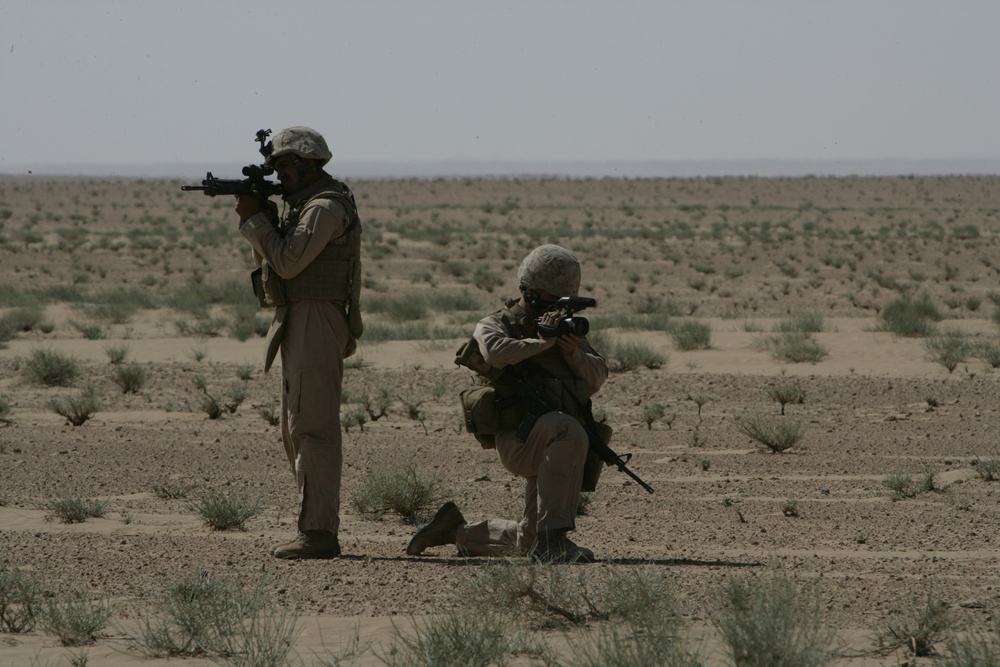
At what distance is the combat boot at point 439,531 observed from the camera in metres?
6.77

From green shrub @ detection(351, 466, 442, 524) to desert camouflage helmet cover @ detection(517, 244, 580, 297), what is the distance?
2315mm

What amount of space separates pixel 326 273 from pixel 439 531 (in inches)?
57.7

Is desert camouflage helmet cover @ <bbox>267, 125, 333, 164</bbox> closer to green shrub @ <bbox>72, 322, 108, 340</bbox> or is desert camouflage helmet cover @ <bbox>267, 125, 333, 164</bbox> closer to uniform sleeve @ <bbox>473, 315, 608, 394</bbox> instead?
uniform sleeve @ <bbox>473, 315, 608, 394</bbox>

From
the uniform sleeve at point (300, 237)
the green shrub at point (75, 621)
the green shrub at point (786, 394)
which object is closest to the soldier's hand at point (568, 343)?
the uniform sleeve at point (300, 237)

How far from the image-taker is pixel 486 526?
267 inches

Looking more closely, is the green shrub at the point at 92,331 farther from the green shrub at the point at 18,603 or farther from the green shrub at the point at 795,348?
the green shrub at the point at 18,603

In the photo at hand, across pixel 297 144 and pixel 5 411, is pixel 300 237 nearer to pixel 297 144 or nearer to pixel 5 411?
pixel 297 144

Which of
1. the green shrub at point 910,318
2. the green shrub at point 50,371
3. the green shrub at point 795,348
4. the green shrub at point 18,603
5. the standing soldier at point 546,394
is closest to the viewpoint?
the green shrub at point 18,603

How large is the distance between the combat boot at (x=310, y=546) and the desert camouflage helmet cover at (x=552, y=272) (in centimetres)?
165

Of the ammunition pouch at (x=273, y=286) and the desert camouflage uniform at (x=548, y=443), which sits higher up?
the ammunition pouch at (x=273, y=286)

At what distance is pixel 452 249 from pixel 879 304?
17.9m

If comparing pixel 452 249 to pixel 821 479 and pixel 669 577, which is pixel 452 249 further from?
pixel 669 577

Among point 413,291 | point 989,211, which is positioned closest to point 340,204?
point 413,291

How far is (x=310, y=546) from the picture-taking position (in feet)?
21.6
